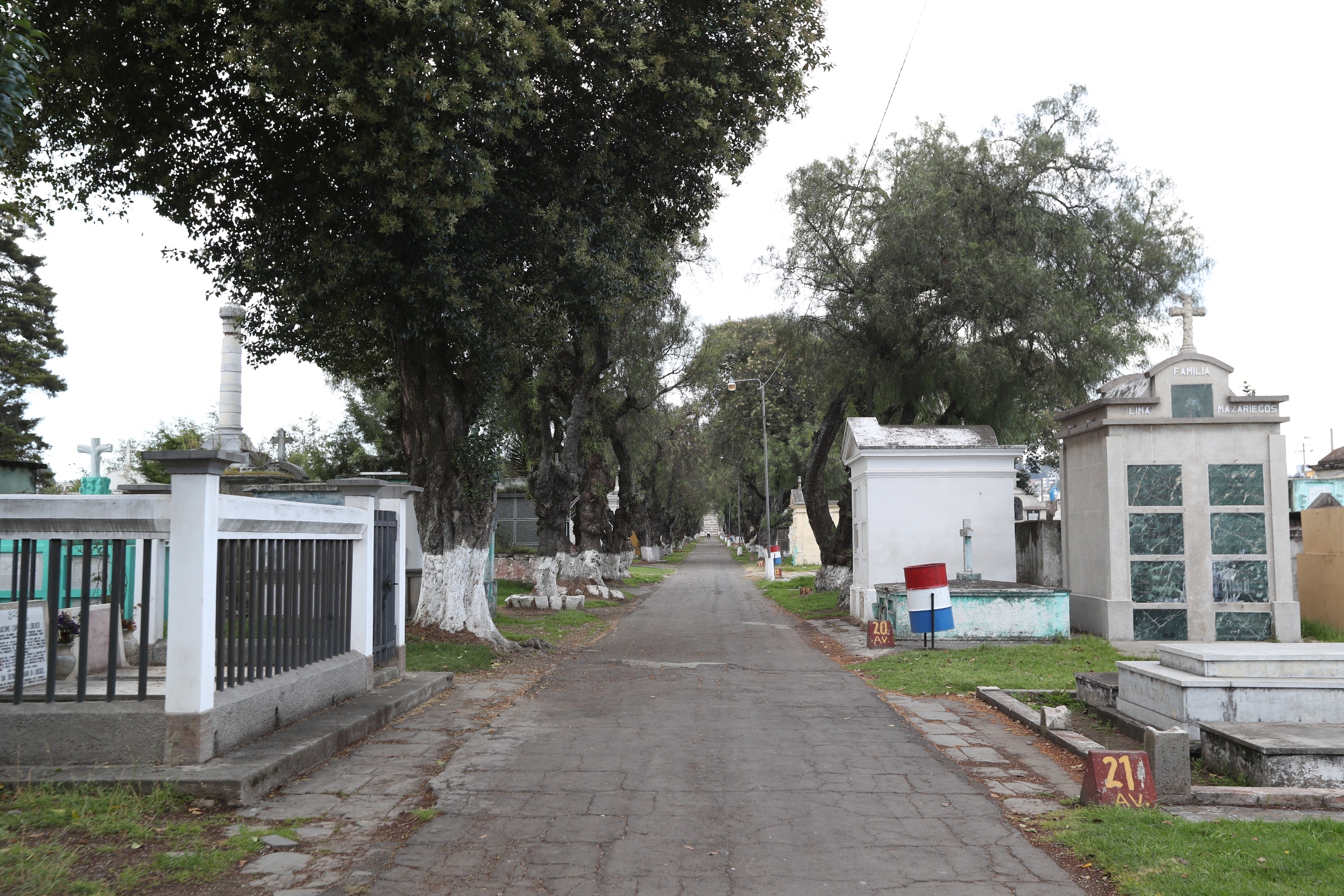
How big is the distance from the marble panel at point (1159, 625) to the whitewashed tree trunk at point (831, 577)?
10.9 metres

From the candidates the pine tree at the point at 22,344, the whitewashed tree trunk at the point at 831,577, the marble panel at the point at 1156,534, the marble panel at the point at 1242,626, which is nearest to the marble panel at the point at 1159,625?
the marble panel at the point at 1242,626

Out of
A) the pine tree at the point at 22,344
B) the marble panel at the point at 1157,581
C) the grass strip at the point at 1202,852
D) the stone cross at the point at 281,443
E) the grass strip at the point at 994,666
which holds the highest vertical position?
the pine tree at the point at 22,344

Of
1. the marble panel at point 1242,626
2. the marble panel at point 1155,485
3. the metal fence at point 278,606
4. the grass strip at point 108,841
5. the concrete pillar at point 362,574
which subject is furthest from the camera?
the marble panel at point 1155,485

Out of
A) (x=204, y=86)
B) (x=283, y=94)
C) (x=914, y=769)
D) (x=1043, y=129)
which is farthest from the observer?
(x=1043, y=129)

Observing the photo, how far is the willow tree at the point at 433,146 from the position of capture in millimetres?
10648

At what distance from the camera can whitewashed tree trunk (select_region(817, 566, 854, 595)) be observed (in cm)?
2700

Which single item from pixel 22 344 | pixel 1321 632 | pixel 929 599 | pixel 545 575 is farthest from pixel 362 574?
pixel 22 344

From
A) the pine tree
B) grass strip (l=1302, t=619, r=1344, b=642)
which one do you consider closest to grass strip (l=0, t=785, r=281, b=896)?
grass strip (l=1302, t=619, r=1344, b=642)

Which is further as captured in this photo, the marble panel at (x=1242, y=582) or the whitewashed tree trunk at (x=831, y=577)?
the whitewashed tree trunk at (x=831, y=577)

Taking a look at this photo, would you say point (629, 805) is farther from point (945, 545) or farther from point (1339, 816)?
point (945, 545)

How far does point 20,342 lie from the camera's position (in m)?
40.9

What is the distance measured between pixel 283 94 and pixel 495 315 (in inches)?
143

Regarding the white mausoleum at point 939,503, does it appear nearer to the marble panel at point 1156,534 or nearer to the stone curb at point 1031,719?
the marble panel at point 1156,534

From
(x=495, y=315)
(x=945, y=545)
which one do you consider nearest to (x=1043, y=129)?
(x=945, y=545)
